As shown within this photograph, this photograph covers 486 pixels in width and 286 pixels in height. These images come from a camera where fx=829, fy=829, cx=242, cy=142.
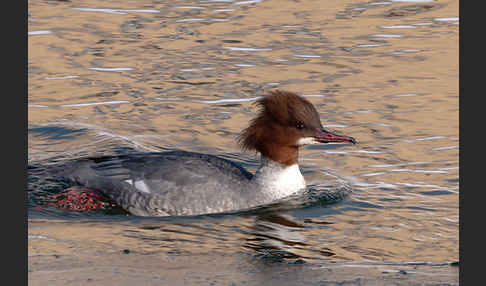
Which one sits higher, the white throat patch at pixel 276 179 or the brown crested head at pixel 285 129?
the brown crested head at pixel 285 129

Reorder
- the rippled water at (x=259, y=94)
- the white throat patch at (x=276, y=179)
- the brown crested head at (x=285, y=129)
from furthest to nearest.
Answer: the white throat patch at (x=276, y=179) < the brown crested head at (x=285, y=129) < the rippled water at (x=259, y=94)

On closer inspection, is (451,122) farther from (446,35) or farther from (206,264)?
(206,264)

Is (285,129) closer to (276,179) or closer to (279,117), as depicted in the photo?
(279,117)

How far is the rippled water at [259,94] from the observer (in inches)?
333

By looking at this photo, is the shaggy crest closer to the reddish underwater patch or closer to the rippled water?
the rippled water

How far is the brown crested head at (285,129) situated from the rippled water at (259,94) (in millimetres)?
661

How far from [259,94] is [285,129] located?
384 centimetres

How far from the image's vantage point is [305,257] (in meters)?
7.68

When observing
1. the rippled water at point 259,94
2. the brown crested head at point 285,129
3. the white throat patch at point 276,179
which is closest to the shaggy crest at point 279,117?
the brown crested head at point 285,129

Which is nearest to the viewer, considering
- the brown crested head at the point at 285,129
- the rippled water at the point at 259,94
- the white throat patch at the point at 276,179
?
the rippled water at the point at 259,94

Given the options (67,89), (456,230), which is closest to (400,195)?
(456,230)

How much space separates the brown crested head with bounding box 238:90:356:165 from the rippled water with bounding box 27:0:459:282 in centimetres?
66

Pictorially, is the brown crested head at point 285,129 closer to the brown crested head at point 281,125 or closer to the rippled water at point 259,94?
the brown crested head at point 281,125

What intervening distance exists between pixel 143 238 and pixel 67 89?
6075 millimetres
